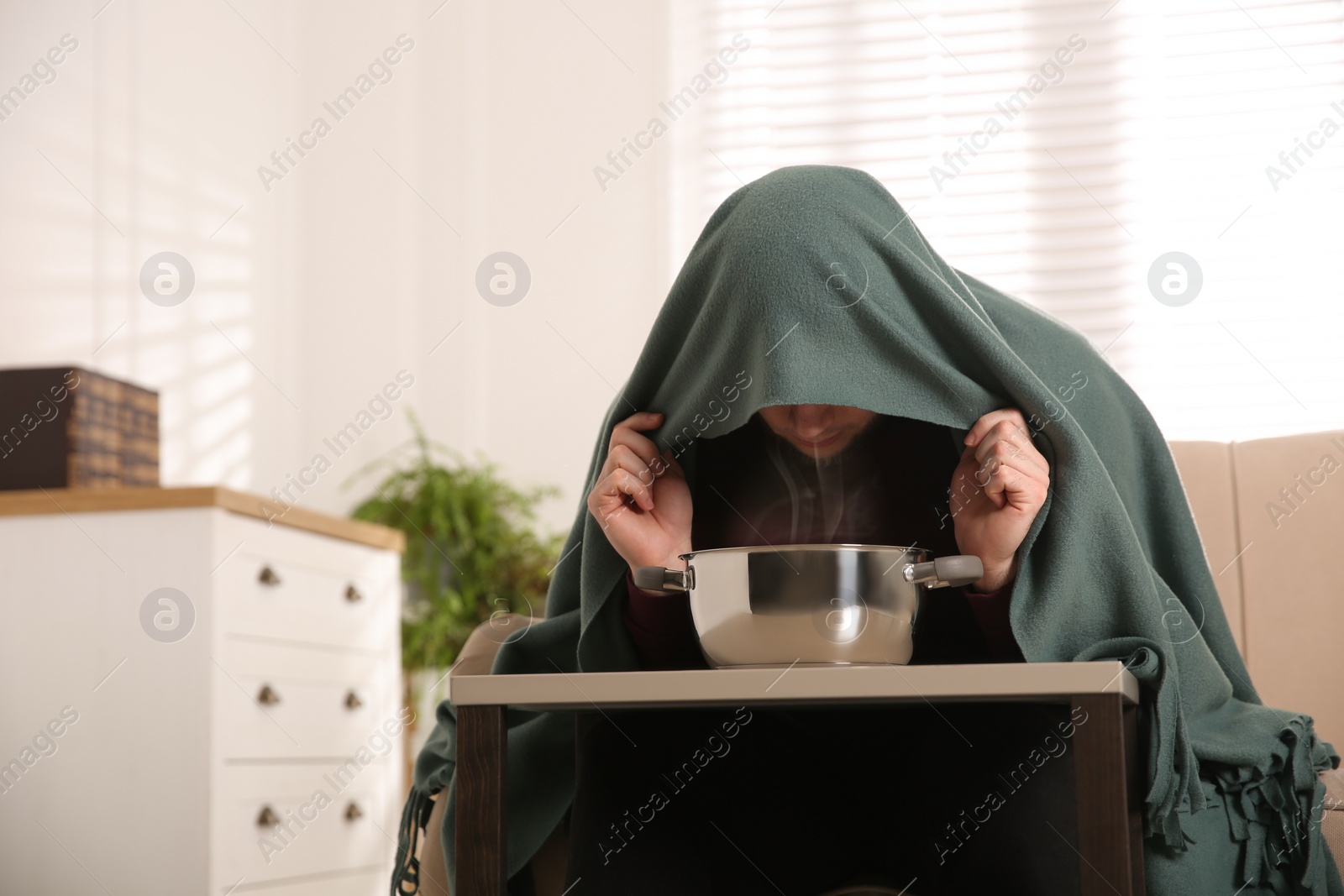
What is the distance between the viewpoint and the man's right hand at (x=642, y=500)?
871 millimetres

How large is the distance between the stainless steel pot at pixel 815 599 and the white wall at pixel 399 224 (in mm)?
2319

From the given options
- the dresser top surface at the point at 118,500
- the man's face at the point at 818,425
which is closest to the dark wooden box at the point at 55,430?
the dresser top surface at the point at 118,500

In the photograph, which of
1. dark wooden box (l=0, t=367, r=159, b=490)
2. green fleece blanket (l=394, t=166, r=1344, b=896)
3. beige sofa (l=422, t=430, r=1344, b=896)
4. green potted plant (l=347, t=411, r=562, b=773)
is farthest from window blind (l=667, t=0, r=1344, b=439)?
green fleece blanket (l=394, t=166, r=1344, b=896)

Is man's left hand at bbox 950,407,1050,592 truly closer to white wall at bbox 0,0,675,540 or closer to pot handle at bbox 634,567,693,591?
pot handle at bbox 634,567,693,591

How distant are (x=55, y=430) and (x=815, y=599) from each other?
1645 millimetres

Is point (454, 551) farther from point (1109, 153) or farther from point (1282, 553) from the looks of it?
point (1282, 553)

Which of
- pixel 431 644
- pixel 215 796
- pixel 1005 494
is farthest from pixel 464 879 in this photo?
pixel 431 644

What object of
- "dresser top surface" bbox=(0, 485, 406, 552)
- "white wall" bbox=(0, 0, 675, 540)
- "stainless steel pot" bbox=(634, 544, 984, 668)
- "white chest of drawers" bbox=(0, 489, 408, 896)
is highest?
"white wall" bbox=(0, 0, 675, 540)

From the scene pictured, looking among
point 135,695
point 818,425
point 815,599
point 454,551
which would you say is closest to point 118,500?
point 135,695

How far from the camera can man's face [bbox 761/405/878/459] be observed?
93 cm

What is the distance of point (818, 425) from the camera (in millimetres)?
935

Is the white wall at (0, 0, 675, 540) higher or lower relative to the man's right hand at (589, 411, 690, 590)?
higher

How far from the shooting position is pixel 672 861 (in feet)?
2.83

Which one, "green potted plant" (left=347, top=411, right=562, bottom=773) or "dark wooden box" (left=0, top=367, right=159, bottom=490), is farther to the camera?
"green potted plant" (left=347, top=411, right=562, bottom=773)
